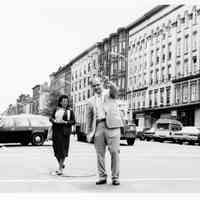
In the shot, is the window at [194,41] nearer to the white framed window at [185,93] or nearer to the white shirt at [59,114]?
the white framed window at [185,93]

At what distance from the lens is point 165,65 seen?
65.3 metres

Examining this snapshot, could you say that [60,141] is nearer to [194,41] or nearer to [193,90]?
[193,90]

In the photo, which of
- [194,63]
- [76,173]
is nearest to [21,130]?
[76,173]

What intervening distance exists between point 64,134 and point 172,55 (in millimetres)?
53968

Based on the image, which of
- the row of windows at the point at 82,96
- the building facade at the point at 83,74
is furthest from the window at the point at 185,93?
the row of windows at the point at 82,96

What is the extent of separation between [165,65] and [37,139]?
43017 mm

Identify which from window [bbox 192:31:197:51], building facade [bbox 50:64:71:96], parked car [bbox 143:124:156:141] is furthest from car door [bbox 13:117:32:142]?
building facade [bbox 50:64:71:96]

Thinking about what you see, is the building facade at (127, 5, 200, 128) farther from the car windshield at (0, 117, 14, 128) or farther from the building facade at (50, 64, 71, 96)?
the building facade at (50, 64, 71, 96)

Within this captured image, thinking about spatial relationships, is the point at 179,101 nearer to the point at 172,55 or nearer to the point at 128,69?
the point at 172,55

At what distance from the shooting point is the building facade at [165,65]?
57.6m

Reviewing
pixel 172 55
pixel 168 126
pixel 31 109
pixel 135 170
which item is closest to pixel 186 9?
pixel 172 55

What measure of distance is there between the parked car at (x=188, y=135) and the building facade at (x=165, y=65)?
17.3 m

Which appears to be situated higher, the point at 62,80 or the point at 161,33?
the point at 161,33

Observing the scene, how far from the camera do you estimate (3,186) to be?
8273 mm
